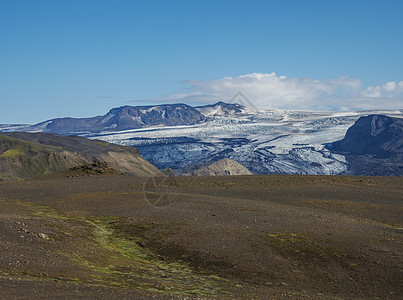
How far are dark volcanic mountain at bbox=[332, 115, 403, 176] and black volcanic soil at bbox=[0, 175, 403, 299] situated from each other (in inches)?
5028

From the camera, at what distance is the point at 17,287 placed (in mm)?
12320

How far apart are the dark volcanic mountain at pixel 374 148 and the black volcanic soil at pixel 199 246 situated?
419 ft

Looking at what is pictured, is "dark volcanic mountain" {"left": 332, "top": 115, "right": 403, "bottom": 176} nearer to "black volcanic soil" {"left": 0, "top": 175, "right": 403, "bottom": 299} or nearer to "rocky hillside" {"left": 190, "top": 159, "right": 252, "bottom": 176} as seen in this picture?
"rocky hillside" {"left": 190, "top": 159, "right": 252, "bottom": 176}

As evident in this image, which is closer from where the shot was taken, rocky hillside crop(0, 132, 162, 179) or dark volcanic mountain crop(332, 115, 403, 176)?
rocky hillside crop(0, 132, 162, 179)

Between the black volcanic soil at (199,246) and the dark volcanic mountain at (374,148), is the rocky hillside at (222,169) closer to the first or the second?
the dark volcanic mountain at (374,148)

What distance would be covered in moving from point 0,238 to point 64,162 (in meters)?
90.2

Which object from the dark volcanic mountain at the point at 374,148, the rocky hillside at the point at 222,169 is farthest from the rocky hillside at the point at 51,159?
the dark volcanic mountain at the point at 374,148

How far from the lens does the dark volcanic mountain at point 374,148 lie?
15975cm

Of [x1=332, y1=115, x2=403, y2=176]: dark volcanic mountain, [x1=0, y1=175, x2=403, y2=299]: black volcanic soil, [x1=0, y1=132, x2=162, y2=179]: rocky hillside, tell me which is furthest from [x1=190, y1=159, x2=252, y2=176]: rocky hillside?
[x1=0, y1=175, x2=403, y2=299]: black volcanic soil

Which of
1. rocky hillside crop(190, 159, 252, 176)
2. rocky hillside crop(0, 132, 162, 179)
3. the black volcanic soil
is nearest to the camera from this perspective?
the black volcanic soil

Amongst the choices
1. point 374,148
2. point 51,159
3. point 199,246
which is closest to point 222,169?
point 51,159

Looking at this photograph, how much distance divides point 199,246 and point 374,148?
180888mm

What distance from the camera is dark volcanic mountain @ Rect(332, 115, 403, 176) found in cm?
15975

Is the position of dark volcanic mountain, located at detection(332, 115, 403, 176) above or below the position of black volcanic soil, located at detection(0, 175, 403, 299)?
below
